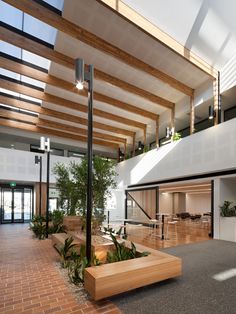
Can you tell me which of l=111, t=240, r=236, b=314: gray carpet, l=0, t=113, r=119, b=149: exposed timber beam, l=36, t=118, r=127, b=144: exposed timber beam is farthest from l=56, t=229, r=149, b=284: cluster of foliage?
l=0, t=113, r=119, b=149: exposed timber beam

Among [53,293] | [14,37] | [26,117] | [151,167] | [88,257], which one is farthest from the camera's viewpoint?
[26,117]

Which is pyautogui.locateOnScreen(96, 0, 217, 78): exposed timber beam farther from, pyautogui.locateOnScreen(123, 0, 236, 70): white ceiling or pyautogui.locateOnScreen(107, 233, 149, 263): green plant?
pyautogui.locateOnScreen(107, 233, 149, 263): green plant

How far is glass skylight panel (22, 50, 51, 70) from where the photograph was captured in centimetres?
801

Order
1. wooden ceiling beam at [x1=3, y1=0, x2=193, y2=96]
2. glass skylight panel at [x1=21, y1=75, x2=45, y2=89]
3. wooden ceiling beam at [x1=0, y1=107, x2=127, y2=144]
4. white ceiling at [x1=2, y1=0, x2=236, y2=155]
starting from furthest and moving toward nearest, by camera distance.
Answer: wooden ceiling beam at [x1=0, y1=107, x2=127, y2=144] → glass skylight panel at [x1=21, y1=75, x2=45, y2=89] → white ceiling at [x1=2, y1=0, x2=236, y2=155] → wooden ceiling beam at [x1=3, y1=0, x2=193, y2=96]

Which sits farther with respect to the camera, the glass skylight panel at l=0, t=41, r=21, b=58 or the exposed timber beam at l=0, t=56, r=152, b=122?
the exposed timber beam at l=0, t=56, r=152, b=122

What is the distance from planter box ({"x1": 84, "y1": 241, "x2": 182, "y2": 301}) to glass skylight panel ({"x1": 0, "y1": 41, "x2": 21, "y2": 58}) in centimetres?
784

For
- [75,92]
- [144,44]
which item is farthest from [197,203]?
[144,44]

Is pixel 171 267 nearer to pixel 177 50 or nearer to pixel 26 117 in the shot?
pixel 177 50

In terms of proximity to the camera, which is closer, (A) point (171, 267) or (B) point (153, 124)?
(A) point (171, 267)

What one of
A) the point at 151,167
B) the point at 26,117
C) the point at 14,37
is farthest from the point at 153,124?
the point at 14,37

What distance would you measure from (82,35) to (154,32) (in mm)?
2149

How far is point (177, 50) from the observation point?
7.12m

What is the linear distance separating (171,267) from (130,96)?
27.5ft

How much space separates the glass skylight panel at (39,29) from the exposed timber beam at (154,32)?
2.38 m
